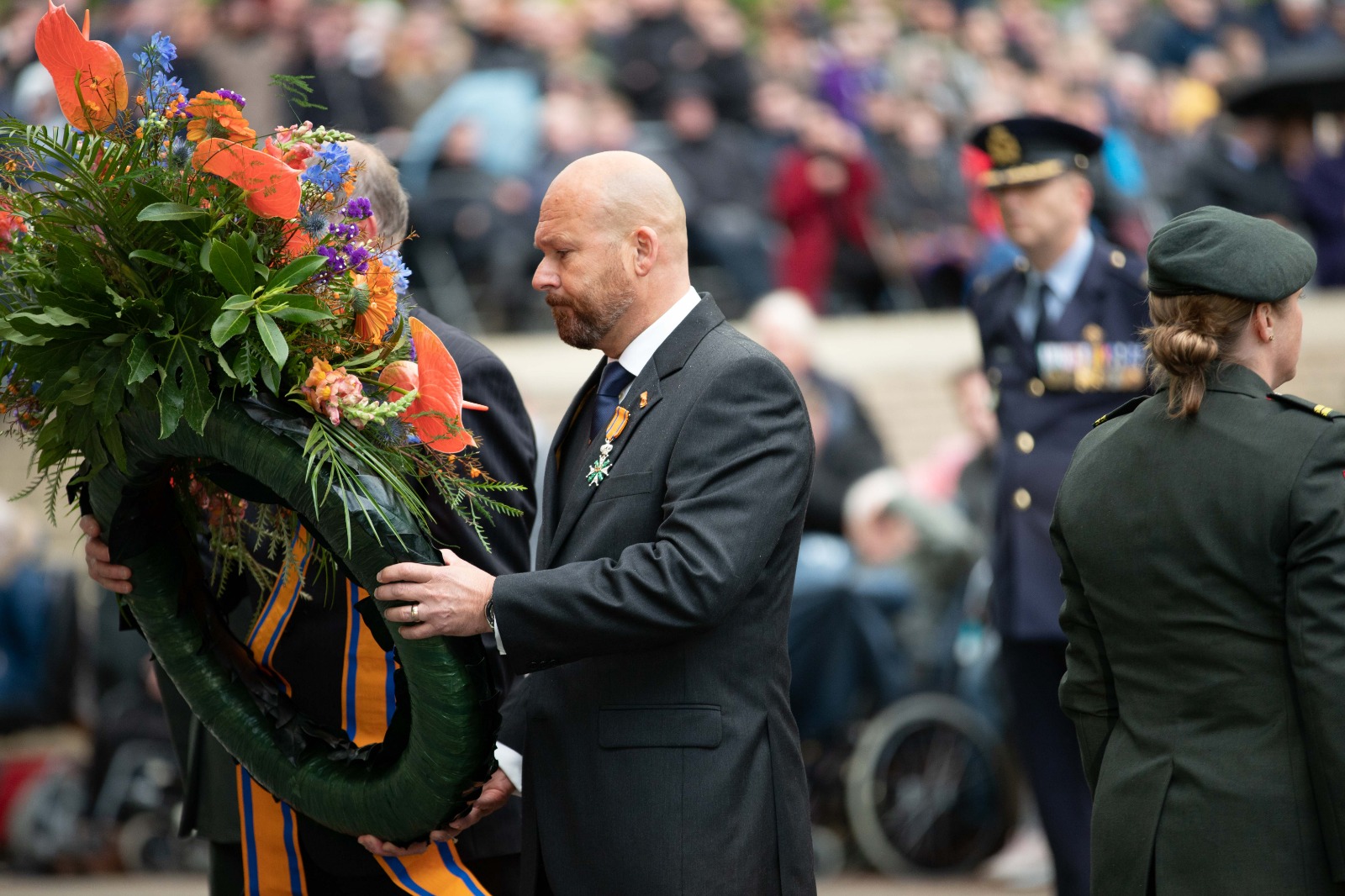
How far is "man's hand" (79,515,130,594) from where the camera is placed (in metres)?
3.04

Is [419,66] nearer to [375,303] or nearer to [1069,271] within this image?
[1069,271]

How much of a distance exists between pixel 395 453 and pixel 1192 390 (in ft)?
4.35

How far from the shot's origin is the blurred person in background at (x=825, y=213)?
32.6 feet

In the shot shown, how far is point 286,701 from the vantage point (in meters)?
3.10

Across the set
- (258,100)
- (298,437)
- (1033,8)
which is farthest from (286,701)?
(1033,8)

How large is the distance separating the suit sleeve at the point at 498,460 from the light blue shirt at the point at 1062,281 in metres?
1.87

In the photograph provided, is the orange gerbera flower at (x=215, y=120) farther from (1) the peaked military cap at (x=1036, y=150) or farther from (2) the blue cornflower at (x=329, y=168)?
(1) the peaked military cap at (x=1036, y=150)

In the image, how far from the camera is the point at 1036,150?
15.1 feet

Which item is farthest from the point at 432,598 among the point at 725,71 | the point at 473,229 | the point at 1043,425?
the point at 725,71

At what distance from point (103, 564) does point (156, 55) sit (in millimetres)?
973

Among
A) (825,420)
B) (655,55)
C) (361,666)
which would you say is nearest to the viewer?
(361,666)

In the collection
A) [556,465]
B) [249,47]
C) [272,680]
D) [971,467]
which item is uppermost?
[249,47]

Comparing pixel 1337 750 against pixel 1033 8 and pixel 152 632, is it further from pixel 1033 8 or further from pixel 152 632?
pixel 1033 8

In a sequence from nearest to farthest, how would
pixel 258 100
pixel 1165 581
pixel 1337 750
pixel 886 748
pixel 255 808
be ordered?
Result: pixel 1337 750 < pixel 1165 581 < pixel 255 808 < pixel 886 748 < pixel 258 100
